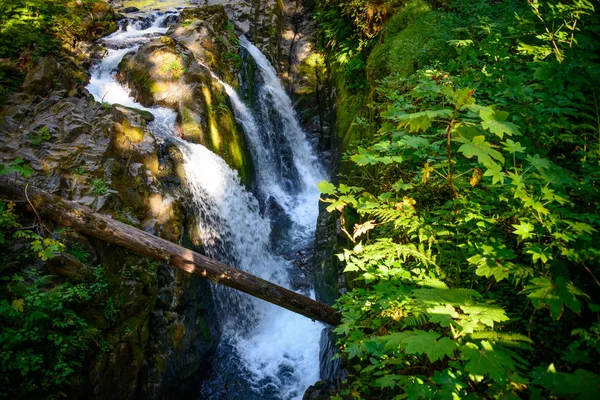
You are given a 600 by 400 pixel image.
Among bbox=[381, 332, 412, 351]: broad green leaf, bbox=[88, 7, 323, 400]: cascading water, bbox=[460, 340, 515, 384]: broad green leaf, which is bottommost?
bbox=[88, 7, 323, 400]: cascading water

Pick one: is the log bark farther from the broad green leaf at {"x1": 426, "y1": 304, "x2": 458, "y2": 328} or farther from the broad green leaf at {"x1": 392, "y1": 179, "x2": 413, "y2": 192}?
the broad green leaf at {"x1": 426, "y1": 304, "x2": 458, "y2": 328}

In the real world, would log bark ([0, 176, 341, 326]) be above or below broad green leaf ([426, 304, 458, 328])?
below

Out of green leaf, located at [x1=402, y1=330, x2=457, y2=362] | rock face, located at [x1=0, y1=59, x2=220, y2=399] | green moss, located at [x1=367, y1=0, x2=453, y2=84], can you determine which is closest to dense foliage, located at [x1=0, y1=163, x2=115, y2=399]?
rock face, located at [x1=0, y1=59, x2=220, y2=399]

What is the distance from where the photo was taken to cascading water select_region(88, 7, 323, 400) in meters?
6.58

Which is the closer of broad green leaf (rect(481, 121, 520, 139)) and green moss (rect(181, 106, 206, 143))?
broad green leaf (rect(481, 121, 520, 139))

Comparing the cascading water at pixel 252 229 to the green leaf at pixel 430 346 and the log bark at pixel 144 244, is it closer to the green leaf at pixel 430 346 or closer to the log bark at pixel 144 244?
the log bark at pixel 144 244

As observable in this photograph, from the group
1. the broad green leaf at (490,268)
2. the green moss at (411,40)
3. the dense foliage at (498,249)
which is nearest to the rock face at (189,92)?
the green moss at (411,40)

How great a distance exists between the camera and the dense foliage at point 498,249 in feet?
5.46

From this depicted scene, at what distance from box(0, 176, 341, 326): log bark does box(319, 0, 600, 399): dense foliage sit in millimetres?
2213

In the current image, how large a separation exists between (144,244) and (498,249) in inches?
181

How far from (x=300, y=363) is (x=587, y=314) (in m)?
5.83

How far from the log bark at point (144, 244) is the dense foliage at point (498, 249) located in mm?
2213

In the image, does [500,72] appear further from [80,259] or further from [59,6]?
[59,6]

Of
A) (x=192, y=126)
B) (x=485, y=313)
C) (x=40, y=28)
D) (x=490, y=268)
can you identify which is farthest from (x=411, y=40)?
(x=40, y=28)
